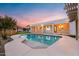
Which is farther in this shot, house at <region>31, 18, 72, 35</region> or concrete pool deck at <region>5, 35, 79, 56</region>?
house at <region>31, 18, 72, 35</region>

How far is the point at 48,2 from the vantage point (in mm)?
3213

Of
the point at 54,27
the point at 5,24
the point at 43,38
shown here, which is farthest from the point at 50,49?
the point at 5,24

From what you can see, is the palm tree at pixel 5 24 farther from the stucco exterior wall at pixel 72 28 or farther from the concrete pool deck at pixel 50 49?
the stucco exterior wall at pixel 72 28

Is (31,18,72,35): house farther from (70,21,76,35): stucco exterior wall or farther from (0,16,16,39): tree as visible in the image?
(0,16,16,39): tree

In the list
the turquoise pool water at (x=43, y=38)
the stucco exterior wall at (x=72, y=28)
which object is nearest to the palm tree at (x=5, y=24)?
the turquoise pool water at (x=43, y=38)

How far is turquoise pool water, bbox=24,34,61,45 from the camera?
3266 millimetres

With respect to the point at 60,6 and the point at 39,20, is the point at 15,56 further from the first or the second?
the point at 60,6

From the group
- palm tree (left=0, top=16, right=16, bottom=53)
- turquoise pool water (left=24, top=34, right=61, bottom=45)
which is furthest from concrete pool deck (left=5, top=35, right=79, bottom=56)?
palm tree (left=0, top=16, right=16, bottom=53)

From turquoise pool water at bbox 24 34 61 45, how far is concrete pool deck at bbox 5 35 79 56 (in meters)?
0.08

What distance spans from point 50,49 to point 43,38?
0.90 ft

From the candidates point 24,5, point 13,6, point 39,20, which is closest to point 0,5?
point 13,6

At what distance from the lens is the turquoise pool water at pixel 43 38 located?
3266 millimetres

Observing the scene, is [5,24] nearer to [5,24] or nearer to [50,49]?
[5,24]

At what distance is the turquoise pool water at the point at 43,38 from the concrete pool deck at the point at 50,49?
8 cm
